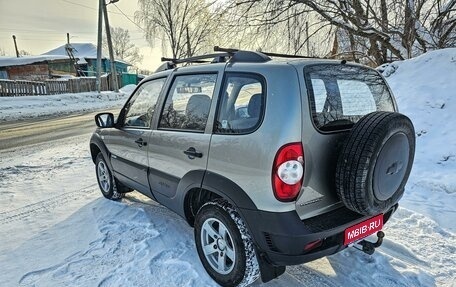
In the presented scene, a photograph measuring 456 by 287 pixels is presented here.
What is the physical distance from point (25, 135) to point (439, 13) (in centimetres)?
1262

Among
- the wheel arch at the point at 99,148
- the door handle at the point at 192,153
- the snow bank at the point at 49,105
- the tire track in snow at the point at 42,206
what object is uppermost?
the door handle at the point at 192,153

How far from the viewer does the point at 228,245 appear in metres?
2.70

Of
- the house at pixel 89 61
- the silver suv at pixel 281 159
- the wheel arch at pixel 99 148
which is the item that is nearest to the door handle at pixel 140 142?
the silver suv at pixel 281 159

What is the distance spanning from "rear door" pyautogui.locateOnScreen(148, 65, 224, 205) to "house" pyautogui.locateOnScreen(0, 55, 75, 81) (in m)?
42.9

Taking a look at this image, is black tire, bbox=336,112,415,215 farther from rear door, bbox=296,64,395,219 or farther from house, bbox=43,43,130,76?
house, bbox=43,43,130,76

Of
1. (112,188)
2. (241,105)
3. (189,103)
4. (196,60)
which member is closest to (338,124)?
(241,105)

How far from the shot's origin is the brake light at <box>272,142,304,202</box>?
7.30ft

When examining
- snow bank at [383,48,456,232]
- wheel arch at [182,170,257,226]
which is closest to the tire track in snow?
wheel arch at [182,170,257,226]

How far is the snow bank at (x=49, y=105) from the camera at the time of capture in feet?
51.8

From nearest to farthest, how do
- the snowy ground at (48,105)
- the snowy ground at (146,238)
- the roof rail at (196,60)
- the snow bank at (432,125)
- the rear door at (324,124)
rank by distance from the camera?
the rear door at (324,124), the snowy ground at (146,238), the roof rail at (196,60), the snow bank at (432,125), the snowy ground at (48,105)

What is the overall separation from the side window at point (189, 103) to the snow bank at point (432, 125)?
3083 mm

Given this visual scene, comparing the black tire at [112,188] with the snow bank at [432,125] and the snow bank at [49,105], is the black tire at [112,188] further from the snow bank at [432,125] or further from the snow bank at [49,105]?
the snow bank at [49,105]

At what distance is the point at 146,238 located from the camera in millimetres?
3516

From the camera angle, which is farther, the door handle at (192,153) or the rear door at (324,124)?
the door handle at (192,153)
